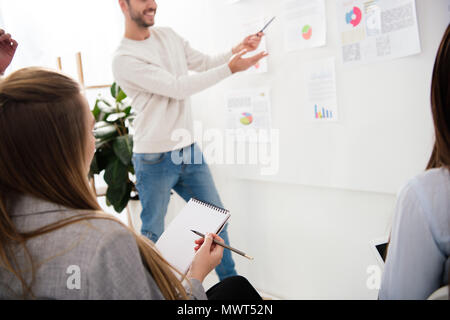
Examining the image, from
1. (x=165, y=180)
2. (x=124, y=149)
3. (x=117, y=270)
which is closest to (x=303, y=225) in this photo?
(x=165, y=180)

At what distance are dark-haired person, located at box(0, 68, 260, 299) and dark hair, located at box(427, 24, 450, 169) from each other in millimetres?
606

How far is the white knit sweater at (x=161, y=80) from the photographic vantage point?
181 centimetres

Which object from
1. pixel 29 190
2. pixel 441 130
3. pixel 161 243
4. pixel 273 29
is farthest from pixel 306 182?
pixel 29 190

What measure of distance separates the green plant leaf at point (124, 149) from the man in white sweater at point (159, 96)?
33 centimetres

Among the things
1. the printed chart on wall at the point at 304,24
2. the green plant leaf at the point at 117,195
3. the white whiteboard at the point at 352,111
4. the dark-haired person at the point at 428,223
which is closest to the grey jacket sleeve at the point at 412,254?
the dark-haired person at the point at 428,223

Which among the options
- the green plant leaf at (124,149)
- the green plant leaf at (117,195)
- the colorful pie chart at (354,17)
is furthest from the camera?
the green plant leaf at (117,195)

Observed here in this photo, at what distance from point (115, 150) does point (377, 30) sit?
1.54 metres

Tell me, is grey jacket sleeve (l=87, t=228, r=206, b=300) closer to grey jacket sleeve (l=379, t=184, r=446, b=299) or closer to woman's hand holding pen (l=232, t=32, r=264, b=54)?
grey jacket sleeve (l=379, t=184, r=446, b=299)

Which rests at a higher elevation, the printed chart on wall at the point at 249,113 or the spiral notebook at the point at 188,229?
the printed chart on wall at the point at 249,113

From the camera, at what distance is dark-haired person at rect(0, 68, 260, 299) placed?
2.25ft

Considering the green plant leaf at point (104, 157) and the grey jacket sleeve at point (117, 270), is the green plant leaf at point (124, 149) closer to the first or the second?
the green plant leaf at point (104, 157)

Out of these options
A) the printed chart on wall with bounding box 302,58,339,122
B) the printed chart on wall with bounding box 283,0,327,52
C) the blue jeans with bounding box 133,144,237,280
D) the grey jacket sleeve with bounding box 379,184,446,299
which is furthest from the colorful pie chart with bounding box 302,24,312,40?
the grey jacket sleeve with bounding box 379,184,446,299

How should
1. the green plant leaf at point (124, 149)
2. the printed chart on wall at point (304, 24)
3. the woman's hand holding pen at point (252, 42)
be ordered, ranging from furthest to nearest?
the green plant leaf at point (124, 149) < the woman's hand holding pen at point (252, 42) < the printed chart on wall at point (304, 24)
